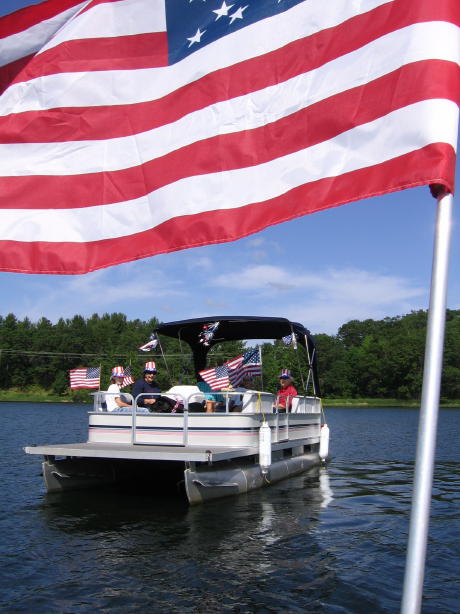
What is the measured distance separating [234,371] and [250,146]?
33.7 feet

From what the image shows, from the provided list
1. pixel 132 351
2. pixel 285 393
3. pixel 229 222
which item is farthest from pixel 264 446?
pixel 132 351

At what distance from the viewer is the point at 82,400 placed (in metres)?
94.1

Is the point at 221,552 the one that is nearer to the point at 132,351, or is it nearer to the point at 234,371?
the point at 234,371

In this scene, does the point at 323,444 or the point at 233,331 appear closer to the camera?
the point at 233,331

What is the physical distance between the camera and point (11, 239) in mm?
4324

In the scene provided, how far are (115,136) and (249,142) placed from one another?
1.04 meters

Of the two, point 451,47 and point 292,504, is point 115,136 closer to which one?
point 451,47

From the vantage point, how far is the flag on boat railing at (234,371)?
13.7 meters

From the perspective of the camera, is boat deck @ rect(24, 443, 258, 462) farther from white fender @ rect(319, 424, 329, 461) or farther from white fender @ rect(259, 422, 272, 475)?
white fender @ rect(319, 424, 329, 461)

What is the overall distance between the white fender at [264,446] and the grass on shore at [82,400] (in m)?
81.6

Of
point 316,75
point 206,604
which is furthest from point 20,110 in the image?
point 206,604

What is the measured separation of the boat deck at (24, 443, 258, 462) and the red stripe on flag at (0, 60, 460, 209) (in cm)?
716

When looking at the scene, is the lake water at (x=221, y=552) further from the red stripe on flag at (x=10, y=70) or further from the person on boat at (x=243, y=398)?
the red stripe on flag at (x=10, y=70)

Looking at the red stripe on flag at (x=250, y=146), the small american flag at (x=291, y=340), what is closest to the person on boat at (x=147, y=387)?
the small american flag at (x=291, y=340)
